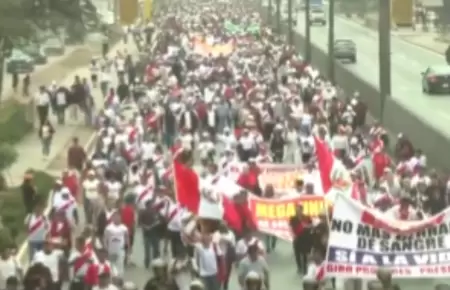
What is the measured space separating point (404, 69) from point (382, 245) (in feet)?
176

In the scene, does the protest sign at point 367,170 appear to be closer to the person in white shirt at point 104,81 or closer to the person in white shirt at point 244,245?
the person in white shirt at point 244,245

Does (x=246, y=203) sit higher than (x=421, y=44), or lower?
higher

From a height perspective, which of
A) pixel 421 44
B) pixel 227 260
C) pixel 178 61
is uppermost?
pixel 227 260

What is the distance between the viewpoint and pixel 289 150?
27.0m

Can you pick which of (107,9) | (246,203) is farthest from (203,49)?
(107,9)

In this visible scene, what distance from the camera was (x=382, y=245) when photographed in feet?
42.4

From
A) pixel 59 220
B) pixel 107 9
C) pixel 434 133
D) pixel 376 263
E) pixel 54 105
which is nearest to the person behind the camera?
pixel 376 263

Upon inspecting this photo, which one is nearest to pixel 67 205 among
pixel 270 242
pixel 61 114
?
pixel 270 242

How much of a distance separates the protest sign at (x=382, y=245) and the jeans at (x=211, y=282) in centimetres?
222

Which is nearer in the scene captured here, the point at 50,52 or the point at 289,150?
the point at 289,150

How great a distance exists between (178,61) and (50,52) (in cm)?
2838

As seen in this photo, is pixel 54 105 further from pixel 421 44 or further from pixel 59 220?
pixel 421 44

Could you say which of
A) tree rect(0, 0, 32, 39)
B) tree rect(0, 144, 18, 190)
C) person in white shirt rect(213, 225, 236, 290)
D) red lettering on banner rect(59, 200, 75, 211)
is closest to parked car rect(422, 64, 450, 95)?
tree rect(0, 0, 32, 39)

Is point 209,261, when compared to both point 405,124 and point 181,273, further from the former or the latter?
point 405,124
